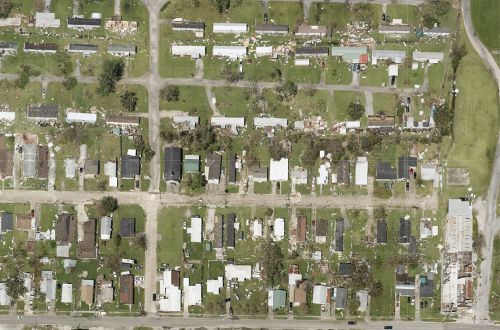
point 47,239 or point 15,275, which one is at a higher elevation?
point 47,239

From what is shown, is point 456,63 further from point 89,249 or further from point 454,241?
point 89,249

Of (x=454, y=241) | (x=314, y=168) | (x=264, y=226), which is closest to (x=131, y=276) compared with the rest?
(x=264, y=226)

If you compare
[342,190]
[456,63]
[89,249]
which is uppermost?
[456,63]

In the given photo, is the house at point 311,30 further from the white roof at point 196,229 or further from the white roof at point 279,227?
the white roof at point 196,229

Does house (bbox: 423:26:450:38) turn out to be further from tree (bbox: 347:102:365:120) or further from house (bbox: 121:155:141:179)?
house (bbox: 121:155:141:179)

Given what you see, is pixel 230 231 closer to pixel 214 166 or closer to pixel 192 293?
pixel 214 166

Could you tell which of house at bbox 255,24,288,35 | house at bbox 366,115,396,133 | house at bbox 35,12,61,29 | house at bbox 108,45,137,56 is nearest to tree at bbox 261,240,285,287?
house at bbox 366,115,396,133
